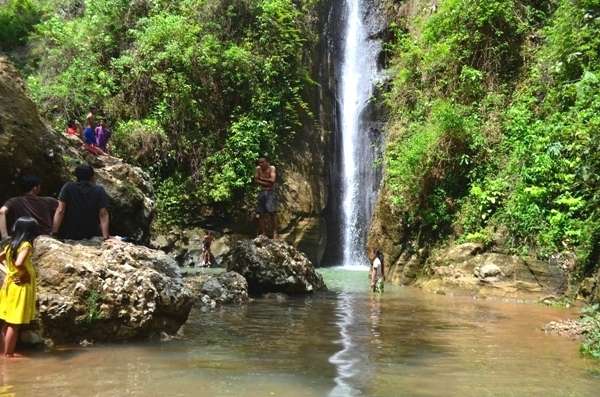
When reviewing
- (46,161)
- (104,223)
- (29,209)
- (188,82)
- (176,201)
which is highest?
(188,82)

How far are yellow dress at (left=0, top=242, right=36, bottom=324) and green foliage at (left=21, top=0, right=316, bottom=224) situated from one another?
13.8 metres

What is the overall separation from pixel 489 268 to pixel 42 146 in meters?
8.78

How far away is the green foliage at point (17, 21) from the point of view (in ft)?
85.1

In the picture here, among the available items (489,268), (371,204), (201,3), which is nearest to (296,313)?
(489,268)

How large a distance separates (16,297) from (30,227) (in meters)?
0.66

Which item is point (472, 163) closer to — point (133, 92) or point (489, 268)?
point (489, 268)

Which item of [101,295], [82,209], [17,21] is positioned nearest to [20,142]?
[82,209]

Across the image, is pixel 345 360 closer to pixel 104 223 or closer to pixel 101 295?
pixel 101 295

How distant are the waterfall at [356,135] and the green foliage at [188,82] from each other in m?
2.51

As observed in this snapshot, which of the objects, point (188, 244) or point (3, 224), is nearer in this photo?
point (3, 224)

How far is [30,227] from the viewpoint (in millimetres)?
5461

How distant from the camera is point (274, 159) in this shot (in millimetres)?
20594

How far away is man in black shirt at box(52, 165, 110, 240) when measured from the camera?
6910 mm

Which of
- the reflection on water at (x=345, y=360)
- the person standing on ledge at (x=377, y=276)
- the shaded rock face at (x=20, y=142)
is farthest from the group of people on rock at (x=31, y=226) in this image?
the person standing on ledge at (x=377, y=276)
